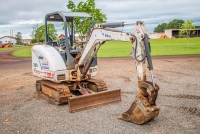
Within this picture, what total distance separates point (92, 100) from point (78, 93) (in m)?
1.87

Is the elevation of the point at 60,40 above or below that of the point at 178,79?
above

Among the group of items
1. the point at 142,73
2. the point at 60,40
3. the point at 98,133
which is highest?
the point at 60,40

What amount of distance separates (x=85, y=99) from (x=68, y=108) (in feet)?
1.93

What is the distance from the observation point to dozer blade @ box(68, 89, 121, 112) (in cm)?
798

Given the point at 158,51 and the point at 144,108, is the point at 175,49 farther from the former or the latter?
the point at 144,108

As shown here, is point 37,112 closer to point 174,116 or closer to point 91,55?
point 91,55

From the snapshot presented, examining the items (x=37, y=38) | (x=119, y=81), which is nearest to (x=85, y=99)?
(x=119, y=81)

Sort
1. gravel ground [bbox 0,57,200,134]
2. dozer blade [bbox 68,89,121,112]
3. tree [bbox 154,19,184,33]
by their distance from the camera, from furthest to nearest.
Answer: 1. tree [bbox 154,19,184,33]
2. dozer blade [bbox 68,89,121,112]
3. gravel ground [bbox 0,57,200,134]

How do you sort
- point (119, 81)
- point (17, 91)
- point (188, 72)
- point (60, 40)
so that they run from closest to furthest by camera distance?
point (60, 40)
point (17, 91)
point (119, 81)
point (188, 72)

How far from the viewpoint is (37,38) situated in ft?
272

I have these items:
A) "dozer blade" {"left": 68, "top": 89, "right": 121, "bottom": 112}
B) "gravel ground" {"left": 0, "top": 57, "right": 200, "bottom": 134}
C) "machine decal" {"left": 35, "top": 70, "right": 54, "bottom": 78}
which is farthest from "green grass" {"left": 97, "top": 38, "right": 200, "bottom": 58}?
"dozer blade" {"left": 68, "top": 89, "right": 121, "bottom": 112}

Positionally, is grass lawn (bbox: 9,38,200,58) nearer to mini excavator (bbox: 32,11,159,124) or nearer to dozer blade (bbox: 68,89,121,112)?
mini excavator (bbox: 32,11,159,124)

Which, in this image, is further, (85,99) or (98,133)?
(85,99)

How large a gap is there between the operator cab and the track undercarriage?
0.76 m
